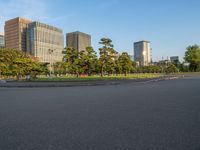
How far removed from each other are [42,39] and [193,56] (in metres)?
69.0

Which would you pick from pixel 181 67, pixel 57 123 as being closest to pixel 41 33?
pixel 181 67

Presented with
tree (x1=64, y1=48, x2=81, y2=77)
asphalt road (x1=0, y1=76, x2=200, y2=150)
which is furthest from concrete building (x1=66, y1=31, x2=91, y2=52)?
asphalt road (x1=0, y1=76, x2=200, y2=150)

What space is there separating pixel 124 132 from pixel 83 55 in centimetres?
3063

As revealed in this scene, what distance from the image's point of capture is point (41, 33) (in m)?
88.6

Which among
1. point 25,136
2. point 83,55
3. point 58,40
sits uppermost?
point 58,40

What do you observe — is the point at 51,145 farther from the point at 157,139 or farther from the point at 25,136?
the point at 157,139

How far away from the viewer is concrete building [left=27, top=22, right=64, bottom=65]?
89.1 metres

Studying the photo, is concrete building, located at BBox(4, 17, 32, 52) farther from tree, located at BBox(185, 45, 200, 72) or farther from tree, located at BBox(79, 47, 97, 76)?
tree, located at BBox(185, 45, 200, 72)

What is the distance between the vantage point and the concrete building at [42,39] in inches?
3510

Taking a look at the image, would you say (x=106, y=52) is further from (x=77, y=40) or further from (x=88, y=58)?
(x=77, y=40)

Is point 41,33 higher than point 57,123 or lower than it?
higher

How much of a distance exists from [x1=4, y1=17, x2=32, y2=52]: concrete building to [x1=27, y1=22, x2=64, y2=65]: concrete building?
5730mm

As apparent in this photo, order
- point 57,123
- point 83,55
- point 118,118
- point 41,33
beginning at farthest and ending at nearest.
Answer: point 41,33
point 83,55
point 118,118
point 57,123

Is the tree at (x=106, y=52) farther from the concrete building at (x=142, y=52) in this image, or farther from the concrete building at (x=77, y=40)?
the concrete building at (x=142, y=52)
